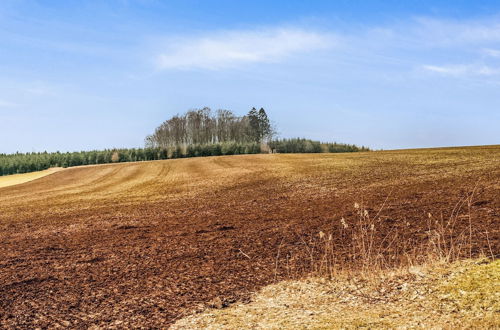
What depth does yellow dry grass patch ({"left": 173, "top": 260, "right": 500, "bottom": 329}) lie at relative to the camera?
19.7ft

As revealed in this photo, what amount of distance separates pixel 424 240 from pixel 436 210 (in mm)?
2940

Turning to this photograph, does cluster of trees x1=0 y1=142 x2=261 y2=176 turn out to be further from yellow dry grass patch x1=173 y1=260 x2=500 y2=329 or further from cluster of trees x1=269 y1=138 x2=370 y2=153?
yellow dry grass patch x1=173 y1=260 x2=500 y2=329

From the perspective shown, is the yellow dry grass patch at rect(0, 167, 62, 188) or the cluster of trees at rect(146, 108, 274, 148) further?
the cluster of trees at rect(146, 108, 274, 148)

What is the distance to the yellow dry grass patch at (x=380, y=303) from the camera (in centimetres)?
601

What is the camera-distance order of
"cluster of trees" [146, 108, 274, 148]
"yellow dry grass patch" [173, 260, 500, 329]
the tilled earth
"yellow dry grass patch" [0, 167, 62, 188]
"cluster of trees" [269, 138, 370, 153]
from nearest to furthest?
"yellow dry grass patch" [173, 260, 500, 329], the tilled earth, "yellow dry grass patch" [0, 167, 62, 188], "cluster of trees" [269, 138, 370, 153], "cluster of trees" [146, 108, 274, 148]

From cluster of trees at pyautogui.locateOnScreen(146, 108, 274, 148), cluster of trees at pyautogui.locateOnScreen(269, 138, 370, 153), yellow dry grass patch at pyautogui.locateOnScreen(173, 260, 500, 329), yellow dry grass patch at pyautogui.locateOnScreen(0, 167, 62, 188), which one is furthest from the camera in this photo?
cluster of trees at pyautogui.locateOnScreen(146, 108, 274, 148)

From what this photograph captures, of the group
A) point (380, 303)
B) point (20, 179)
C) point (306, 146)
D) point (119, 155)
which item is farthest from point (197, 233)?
point (119, 155)

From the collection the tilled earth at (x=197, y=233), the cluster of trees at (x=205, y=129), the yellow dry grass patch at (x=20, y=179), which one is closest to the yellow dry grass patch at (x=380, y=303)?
the tilled earth at (x=197, y=233)

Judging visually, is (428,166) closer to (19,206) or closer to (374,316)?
(374,316)

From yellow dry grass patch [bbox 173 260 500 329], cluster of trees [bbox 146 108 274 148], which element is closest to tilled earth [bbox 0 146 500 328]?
yellow dry grass patch [bbox 173 260 500 329]

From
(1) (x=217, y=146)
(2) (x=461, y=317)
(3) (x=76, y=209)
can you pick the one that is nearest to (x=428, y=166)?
(3) (x=76, y=209)

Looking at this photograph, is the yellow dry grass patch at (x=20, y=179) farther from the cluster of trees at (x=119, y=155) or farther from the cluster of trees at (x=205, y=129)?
the cluster of trees at (x=205, y=129)

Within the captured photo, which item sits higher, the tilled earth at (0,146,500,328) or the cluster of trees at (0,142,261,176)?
the cluster of trees at (0,142,261,176)

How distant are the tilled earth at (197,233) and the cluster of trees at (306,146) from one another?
33319mm
